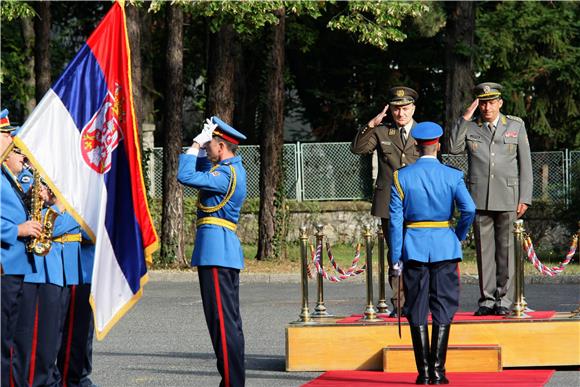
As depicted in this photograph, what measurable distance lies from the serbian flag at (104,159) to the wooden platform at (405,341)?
9.91ft

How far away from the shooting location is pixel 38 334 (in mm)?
9461

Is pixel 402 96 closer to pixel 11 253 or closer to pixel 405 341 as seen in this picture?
pixel 405 341

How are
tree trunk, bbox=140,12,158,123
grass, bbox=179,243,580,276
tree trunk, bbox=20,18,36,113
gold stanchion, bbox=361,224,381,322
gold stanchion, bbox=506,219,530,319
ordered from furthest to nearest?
tree trunk, bbox=140,12,158,123 → tree trunk, bbox=20,18,36,113 → grass, bbox=179,243,580,276 → gold stanchion, bbox=361,224,381,322 → gold stanchion, bbox=506,219,530,319

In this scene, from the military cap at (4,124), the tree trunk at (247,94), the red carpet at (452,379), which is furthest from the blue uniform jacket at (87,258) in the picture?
the tree trunk at (247,94)

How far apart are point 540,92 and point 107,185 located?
25.1 metres

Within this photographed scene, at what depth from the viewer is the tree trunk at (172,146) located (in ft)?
81.8

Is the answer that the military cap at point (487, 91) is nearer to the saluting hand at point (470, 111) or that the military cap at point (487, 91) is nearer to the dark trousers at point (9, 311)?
the saluting hand at point (470, 111)

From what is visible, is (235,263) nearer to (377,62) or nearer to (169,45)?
(169,45)

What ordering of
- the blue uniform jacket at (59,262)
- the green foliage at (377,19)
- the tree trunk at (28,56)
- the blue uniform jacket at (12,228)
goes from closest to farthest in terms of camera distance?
the blue uniform jacket at (12,228) → the blue uniform jacket at (59,262) → the green foliage at (377,19) → the tree trunk at (28,56)

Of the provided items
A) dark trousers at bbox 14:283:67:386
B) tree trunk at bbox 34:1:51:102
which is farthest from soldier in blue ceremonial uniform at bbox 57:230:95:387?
tree trunk at bbox 34:1:51:102

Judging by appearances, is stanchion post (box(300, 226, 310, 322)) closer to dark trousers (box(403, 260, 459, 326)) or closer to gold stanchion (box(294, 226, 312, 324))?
gold stanchion (box(294, 226, 312, 324))

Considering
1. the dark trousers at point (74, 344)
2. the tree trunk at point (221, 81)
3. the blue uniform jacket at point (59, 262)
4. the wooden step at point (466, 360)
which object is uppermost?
the tree trunk at point (221, 81)

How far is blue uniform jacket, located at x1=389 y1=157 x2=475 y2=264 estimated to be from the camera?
10.9 meters

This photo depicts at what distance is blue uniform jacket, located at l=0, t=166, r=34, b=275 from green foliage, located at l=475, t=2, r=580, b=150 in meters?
24.0
